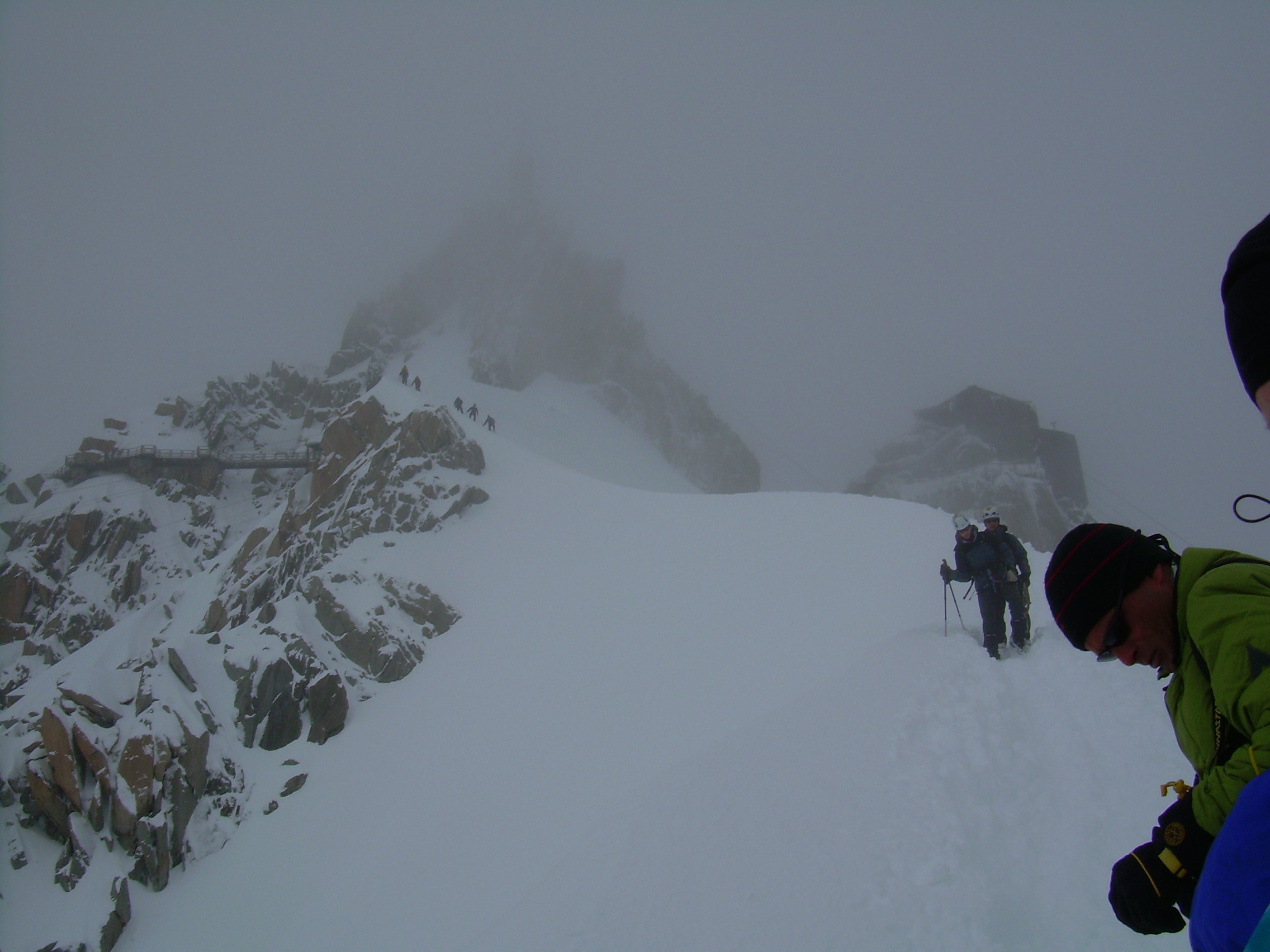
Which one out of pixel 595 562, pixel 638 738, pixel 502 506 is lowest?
pixel 638 738

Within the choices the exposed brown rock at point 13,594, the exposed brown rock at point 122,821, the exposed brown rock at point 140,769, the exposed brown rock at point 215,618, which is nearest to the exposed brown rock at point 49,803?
the exposed brown rock at point 122,821

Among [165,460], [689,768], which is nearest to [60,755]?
[689,768]

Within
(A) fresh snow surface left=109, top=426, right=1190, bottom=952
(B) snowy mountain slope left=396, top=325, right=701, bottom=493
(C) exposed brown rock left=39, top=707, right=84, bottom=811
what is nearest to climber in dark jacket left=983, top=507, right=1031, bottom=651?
(A) fresh snow surface left=109, top=426, right=1190, bottom=952

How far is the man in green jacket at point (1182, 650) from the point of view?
1.79 metres

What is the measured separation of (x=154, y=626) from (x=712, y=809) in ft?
99.4

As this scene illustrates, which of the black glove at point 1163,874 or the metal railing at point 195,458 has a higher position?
the metal railing at point 195,458

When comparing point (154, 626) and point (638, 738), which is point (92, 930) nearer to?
point (638, 738)

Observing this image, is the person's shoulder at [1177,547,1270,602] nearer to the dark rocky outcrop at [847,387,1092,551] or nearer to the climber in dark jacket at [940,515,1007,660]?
the climber in dark jacket at [940,515,1007,660]

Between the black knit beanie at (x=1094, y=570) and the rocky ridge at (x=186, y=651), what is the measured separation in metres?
17.0

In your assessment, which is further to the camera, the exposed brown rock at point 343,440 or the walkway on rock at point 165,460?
the walkway on rock at point 165,460

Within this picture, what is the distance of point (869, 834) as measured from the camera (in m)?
5.27

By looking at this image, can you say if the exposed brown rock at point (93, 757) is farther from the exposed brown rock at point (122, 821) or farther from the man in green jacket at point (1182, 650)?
the man in green jacket at point (1182, 650)

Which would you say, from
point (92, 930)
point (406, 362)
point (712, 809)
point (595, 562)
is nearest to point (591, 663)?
point (595, 562)

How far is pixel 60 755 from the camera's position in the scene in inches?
527
